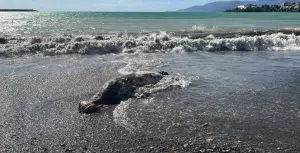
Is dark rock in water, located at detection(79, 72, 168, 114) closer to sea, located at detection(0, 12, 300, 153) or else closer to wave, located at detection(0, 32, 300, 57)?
sea, located at detection(0, 12, 300, 153)

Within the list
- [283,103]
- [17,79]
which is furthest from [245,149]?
[17,79]

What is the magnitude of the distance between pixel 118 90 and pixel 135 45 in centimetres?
1449

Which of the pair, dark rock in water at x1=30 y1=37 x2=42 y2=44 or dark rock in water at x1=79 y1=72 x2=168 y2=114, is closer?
dark rock in water at x1=79 y1=72 x2=168 y2=114

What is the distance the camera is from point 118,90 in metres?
11.8

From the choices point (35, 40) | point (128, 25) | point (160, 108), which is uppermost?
point (35, 40)

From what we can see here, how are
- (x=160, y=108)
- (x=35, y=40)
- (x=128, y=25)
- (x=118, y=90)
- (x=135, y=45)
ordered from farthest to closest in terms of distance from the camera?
(x=128, y=25) < (x=35, y=40) < (x=135, y=45) < (x=118, y=90) < (x=160, y=108)

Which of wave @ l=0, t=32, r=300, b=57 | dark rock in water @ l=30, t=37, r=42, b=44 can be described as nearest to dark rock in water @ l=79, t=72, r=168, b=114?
wave @ l=0, t=32, r=300, b=57

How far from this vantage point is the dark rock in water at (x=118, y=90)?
10660mm

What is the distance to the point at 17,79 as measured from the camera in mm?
14789

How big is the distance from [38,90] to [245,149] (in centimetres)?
772

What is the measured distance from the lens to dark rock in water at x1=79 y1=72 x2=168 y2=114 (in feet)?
35.0

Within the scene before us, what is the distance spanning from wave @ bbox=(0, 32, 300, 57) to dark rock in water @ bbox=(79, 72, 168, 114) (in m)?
11.5

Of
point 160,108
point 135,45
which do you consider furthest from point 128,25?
point 160,108

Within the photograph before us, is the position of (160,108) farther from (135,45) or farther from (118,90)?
(135,45)
